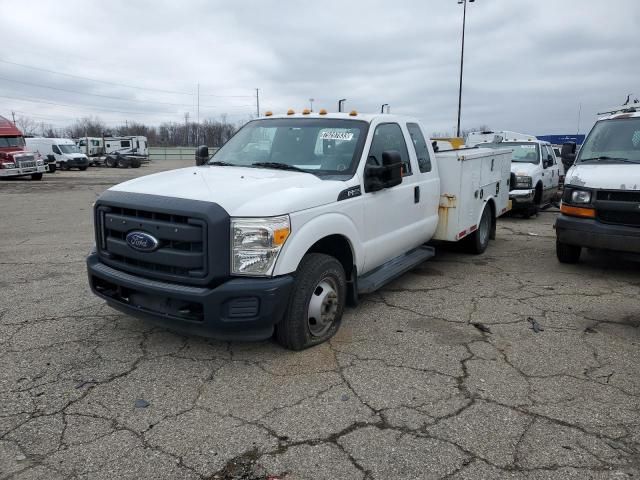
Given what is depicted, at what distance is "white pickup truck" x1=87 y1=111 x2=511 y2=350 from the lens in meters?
3.56

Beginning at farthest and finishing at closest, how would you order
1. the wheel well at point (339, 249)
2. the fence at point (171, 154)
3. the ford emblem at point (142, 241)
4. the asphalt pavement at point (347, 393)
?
the fence at point (171, 154) < the wheel well at point (339, 249) < the ford emblem at point (142, 241) < the asphalt pavement at point (347, 393)

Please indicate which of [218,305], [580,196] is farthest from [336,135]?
[580,196]

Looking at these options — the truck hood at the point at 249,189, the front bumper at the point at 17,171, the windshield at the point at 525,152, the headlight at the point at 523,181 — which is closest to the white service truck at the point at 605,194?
the truck hood at the point at 249,189

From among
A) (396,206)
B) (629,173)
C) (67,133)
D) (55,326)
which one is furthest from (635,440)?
(67,133)

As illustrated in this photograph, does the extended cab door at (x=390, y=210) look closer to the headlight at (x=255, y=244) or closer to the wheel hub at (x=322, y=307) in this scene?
the wheel hub at (x=322, y=307)

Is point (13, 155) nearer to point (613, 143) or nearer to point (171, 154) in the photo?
point (613, 143)

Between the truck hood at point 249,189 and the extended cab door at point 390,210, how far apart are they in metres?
0.50

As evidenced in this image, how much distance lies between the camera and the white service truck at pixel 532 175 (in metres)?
11.6

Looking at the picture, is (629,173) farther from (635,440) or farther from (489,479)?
(489,479)

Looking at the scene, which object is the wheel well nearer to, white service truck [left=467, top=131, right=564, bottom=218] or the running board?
the running board

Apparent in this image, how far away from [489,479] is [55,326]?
3.90 metres

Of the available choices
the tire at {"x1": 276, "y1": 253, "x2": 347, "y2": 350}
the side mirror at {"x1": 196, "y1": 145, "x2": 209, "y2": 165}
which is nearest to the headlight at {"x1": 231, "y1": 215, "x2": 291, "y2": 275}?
the tire at {"x1": 276, "y1": 253, "x2": 347, "y2": 350}

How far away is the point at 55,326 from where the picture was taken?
4.62 m

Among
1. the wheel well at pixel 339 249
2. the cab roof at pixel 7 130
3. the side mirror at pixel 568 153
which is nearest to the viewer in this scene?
the wheel well at pixel 339 249
